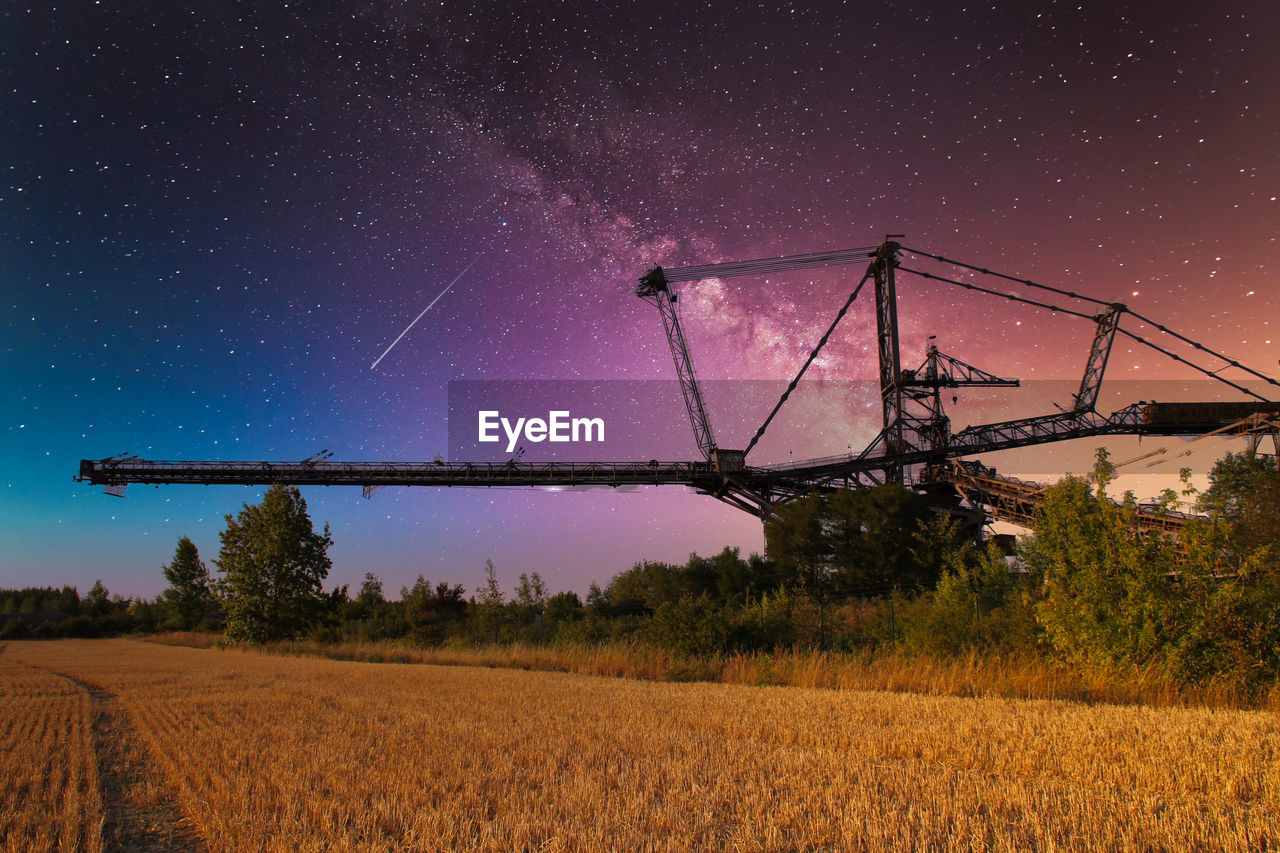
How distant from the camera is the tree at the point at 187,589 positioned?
264 feet

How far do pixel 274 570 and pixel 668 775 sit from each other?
156 feet

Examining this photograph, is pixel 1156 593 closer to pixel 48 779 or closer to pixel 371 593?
pixel 48 779

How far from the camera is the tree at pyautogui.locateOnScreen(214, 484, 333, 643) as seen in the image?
46.2m

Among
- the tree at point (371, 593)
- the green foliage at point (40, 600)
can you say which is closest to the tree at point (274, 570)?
the tree at point (371, 593)

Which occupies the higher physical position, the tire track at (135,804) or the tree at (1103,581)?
the tree at (1103,581)

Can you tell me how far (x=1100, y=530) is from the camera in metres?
14.8

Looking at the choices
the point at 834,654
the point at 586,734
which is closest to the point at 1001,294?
the point at 834,654

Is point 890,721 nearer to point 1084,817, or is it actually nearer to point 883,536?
point 1084,817

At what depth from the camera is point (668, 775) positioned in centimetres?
806

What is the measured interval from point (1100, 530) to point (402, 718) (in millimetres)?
14780

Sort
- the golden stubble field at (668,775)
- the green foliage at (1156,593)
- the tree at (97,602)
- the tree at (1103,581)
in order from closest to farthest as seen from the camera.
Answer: the golden stubble field at (668,775) < the green foliage at (1156,593) < the tree at (1103,581) < the tree at (97,602)

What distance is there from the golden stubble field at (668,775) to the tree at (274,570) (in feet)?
115

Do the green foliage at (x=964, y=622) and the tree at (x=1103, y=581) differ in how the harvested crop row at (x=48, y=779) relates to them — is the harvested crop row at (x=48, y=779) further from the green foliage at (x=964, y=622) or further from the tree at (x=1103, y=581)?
the green foliage at (x=964, y=622)

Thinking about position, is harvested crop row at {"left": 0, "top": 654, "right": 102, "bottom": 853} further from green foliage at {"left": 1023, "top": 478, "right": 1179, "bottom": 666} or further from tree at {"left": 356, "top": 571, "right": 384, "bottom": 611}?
tree at {"left": 356, "top": 571, "right": 384, "bottom": 611}
